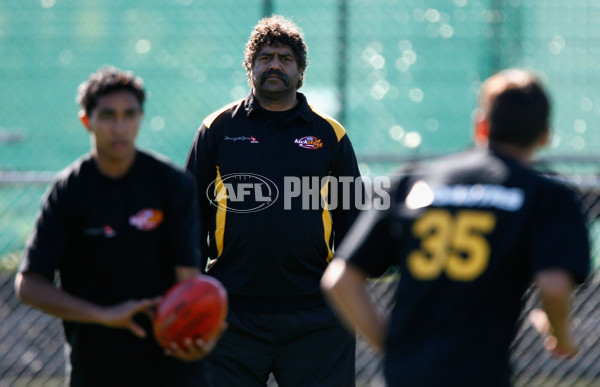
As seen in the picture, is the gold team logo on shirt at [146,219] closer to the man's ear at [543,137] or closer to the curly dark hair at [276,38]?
the man's ear at [543,137]

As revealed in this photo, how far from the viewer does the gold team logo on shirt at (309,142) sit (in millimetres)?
4848

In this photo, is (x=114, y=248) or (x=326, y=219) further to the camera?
(x=326, y=219)

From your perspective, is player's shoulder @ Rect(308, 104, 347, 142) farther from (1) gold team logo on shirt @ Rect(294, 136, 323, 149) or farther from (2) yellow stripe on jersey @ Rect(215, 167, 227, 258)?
(2) yellow stripe on jersey @ Rect(215, 167, 227, 258)

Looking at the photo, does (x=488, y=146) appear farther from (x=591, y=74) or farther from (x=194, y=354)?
(x=591, y=74)

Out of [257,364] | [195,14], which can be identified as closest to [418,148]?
[195,14]

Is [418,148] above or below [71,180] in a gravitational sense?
below

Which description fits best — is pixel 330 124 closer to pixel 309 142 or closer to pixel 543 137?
pixel 309 142

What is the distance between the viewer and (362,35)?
8.00 meters

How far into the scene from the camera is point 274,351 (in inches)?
187

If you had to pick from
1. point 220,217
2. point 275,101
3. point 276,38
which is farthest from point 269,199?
point 276,38

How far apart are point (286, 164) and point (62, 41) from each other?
13.1 ft

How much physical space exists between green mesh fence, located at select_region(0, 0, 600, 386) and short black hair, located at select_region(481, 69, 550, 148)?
4.78 metres

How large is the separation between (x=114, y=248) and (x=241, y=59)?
4.69 metres

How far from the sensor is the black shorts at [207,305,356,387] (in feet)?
15.5
